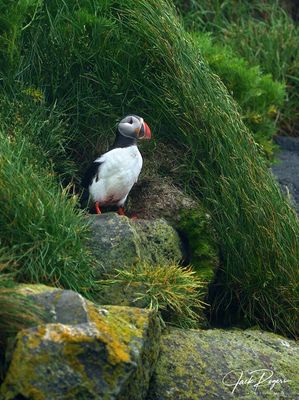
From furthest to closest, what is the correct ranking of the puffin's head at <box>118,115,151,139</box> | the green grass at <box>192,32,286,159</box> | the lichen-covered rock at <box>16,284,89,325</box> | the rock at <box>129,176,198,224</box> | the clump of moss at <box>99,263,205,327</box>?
the green grass at <box>192,32,286,159</box>
the rock at <box>129,176,198,224</box>
the puffin's head at <box>118,115,151,139</box>
the clump of moss at <box>99,263,205,327</box>
the lichen-covered rock at <box>16,284,89,325</box>

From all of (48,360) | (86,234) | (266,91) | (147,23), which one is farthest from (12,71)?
(48,360)

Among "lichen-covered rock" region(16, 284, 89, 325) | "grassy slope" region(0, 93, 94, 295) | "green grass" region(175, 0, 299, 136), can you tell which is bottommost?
"green grass" region(175, 0, 299, 136)

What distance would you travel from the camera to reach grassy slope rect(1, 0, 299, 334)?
8.06 m

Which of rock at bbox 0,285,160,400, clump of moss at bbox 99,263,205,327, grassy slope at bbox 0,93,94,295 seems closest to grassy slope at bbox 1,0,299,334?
clump of moss at bbox 99,263,205,327

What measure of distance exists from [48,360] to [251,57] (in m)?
5.65

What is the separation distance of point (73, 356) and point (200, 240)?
2.34m

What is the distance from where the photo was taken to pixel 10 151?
23.9ft

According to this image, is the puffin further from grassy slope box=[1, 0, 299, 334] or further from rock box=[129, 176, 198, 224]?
grassy slope box=[1, 0, 299, 334]

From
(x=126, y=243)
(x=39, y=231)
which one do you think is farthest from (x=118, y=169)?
(x=39, y=231)

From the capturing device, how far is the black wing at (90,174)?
26.3 ft

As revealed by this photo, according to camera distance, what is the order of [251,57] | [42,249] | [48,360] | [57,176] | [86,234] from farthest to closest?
[251,57], [57,176], [86,234], [42,249], [48,360]

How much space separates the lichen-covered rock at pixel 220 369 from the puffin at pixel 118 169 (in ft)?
3.79

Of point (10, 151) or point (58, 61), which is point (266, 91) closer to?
point (58, 61)

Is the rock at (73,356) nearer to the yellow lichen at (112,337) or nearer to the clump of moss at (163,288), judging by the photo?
the yellow lichen at (112,337)
